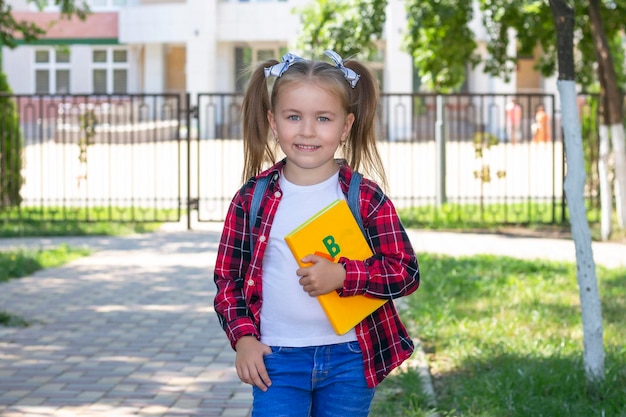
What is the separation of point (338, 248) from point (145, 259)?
927cm

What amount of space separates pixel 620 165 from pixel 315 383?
1103 cm

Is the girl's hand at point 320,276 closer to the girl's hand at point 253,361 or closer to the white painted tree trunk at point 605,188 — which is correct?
the girl's hand at point 253,361

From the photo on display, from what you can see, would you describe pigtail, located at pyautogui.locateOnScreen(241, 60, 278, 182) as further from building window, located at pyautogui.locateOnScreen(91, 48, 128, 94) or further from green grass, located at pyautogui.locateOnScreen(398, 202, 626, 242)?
building window, located at pyautogui.locateOnScreen(91, 48, 128, 94)

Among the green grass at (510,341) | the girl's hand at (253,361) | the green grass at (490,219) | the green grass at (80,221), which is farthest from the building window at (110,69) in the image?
the girl's hand at (253,361)

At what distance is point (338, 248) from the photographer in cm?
325

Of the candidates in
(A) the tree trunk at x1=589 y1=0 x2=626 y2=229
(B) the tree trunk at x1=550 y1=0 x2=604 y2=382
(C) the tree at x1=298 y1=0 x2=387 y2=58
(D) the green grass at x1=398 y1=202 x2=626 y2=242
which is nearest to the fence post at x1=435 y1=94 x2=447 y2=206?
(D) the green grass at x1=398 y1=202 x2=626 y2=242

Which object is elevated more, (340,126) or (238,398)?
(340,126)

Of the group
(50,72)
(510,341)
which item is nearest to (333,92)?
(510,341)

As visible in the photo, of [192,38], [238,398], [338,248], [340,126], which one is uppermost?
[192,38]

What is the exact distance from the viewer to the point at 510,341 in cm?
701

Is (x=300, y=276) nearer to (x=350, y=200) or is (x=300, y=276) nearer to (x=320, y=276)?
(x=320, y=276)

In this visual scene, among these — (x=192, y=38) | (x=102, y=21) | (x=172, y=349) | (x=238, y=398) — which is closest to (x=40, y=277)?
(x=172, y=349)

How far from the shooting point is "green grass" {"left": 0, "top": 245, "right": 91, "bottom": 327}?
36.1 feet

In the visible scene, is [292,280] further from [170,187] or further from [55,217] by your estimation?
[170,187]
